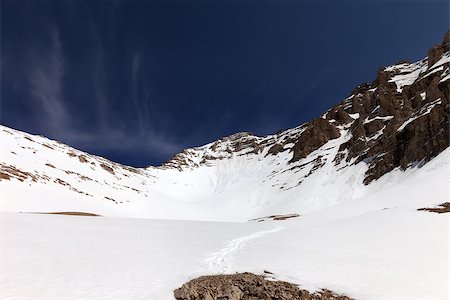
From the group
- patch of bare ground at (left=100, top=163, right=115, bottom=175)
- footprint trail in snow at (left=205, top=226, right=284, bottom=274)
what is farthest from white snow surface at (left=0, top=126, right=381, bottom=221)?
footprint trail in snow at (left=205, top=226, right=284, bottom=274)

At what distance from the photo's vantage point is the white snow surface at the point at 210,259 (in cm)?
1219

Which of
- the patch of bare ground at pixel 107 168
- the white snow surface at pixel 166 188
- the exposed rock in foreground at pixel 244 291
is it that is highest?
the patch of bare ground at pixel 107 168

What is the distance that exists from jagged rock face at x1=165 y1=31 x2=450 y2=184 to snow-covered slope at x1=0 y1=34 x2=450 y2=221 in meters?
0.23

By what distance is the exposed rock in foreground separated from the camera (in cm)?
1200

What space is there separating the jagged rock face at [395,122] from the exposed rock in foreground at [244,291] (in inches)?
1866

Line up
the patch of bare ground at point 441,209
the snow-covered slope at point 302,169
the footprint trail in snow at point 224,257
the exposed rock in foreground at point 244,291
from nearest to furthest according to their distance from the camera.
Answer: the exposed rock in foreground at point 244,291 < the footprint trail in snow at point 224,257 < the patch of bare ground at point 441,209 < the snow-covered slope at point 302,169

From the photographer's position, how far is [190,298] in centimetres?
1182

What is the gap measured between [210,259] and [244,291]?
493 centimetres

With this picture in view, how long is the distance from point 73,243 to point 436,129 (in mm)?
58673

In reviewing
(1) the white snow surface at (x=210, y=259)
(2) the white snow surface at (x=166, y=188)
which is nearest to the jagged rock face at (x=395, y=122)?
(2) the white snow surface at (x=166, y=188)

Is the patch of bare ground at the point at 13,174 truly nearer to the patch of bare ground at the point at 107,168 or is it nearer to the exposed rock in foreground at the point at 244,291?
the patch of bare ground at the point at 107,168

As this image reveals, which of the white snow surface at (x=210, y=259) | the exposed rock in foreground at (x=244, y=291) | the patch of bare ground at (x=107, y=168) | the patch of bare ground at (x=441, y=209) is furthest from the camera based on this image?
the patch of bare ground at (x=107, y=168)

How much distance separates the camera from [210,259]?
17.3m

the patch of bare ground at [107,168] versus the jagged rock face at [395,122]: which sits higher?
the patch of bare ground at [107,168]
